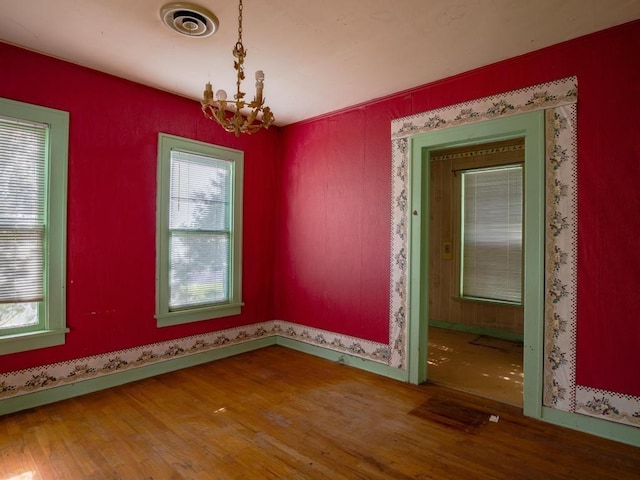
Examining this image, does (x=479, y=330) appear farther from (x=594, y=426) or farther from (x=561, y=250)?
(x=561, y=250)

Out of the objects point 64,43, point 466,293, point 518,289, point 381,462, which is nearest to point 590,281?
point 381,462

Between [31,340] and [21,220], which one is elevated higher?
[21,220]

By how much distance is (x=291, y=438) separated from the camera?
2.58 metres

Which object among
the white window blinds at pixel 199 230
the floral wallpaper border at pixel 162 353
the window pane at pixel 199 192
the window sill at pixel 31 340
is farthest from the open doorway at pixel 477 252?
the window sill at pixel 31 340

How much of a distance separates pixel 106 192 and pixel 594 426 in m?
4.36

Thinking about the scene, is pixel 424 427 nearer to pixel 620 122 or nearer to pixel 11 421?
pixel 620 122

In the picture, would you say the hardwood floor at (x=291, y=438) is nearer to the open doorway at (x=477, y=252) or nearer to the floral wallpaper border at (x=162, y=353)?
the floral wallpaper border at (x=162, y=353)

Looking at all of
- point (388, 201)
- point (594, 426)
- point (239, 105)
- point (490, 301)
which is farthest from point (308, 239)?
point (594, 426)

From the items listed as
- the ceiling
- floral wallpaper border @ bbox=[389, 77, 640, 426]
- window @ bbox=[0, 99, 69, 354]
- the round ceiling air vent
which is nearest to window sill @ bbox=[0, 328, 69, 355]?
window @ bbox=[0, 99, 69, 354]

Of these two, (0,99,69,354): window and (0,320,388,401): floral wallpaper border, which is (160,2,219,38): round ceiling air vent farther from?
(0,320,388,401): floral wallpaper border

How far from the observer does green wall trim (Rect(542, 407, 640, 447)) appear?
249cm

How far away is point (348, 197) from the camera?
421 centimetres

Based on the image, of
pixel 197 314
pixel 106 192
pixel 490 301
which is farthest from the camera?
pixel 490 301

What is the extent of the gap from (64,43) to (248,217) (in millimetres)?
2423
